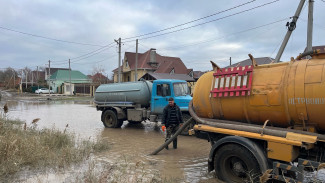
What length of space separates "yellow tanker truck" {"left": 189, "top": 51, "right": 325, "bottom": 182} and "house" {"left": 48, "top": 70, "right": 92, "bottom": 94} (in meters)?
47.2

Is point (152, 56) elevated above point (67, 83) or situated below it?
above

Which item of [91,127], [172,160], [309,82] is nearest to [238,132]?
[309,82]

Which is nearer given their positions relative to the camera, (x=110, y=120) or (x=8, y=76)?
(x=110, y=120)

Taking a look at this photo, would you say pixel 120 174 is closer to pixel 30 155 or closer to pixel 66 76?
pixel 30 155

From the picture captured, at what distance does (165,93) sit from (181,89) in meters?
0.75

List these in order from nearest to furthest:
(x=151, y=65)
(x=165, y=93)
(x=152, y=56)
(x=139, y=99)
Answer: (x=165, y=93)
(x=139, y=99)
(x=151, y=65)
(x=152, y=56)

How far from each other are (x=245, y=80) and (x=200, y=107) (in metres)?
1.35

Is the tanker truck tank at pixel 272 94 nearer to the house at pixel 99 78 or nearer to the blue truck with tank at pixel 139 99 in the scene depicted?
the blue truck with tank at pixel 139 99

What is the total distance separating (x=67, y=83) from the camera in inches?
2362

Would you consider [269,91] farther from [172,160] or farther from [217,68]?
[172,160]

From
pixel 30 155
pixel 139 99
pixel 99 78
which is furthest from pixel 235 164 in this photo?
pixel 99 78

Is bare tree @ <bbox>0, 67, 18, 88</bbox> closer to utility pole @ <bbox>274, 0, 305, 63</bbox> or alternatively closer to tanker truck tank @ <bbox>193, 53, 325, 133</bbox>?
utility pole @ <bbox>274, 0, 305, 63</bbox>

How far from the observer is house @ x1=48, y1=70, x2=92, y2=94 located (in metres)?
54.8

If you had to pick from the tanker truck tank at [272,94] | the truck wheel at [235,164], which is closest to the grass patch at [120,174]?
the truck wheel at [235,164]
